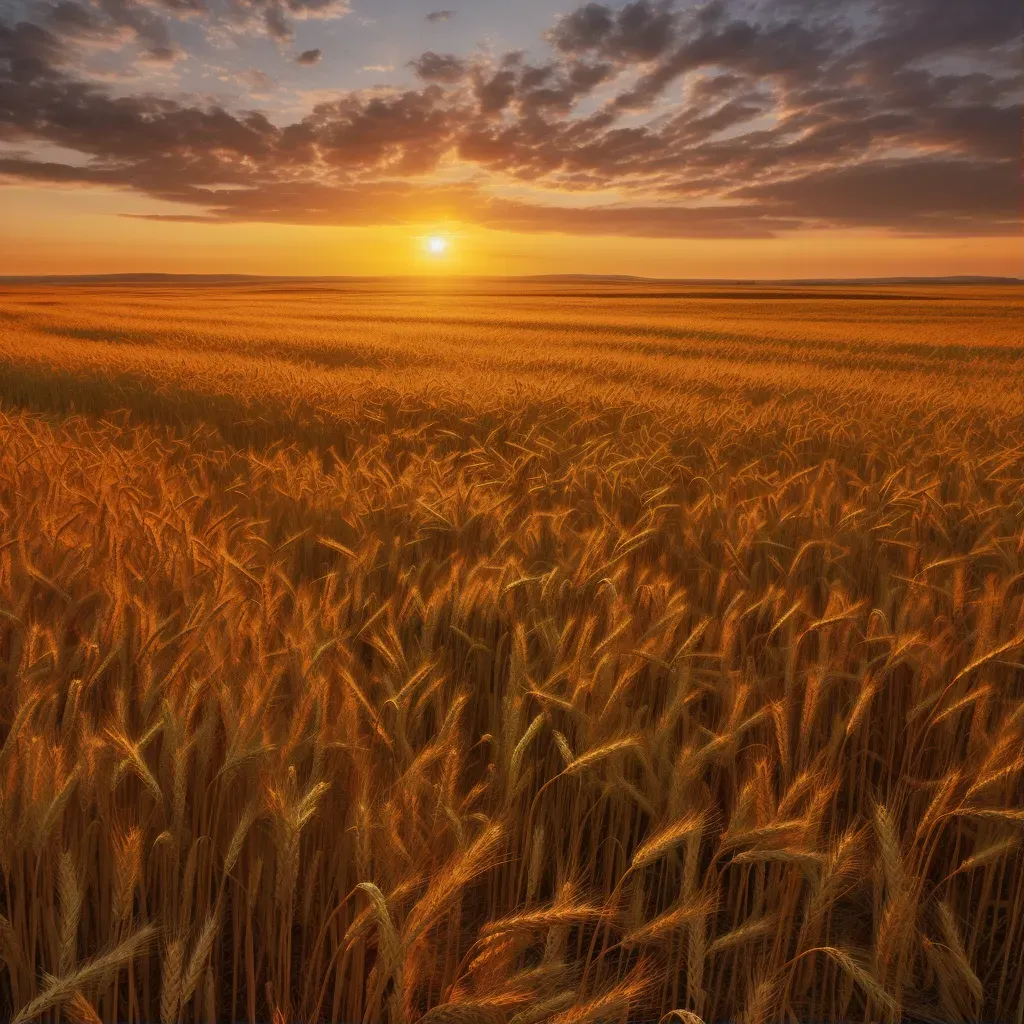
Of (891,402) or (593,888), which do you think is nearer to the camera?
(593,888)

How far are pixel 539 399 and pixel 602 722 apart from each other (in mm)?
5128

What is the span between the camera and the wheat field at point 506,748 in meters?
1.10

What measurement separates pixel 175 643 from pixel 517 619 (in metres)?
0.85

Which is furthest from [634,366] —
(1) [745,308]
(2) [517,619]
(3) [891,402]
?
(1) [745,308]

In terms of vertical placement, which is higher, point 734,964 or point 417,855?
point 417,855

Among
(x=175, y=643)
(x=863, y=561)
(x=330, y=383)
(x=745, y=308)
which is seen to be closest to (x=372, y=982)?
(x=175, y=643)

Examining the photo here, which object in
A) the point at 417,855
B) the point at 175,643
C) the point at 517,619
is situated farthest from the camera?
the point at 517,619

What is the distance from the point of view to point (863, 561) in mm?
2795

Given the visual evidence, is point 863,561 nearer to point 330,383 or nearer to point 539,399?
point 539,399

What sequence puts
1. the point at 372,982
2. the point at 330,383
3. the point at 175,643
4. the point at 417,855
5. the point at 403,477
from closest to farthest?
the point at 372,982 → the point at 417,855 → the point at 175,643 → the point at 403,477 → the point at 330,383

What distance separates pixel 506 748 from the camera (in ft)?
4.48

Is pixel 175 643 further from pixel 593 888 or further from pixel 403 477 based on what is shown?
pixel 403 477

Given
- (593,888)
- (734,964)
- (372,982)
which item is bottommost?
(593,888)

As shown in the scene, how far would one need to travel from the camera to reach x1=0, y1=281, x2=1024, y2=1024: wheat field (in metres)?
1.10
